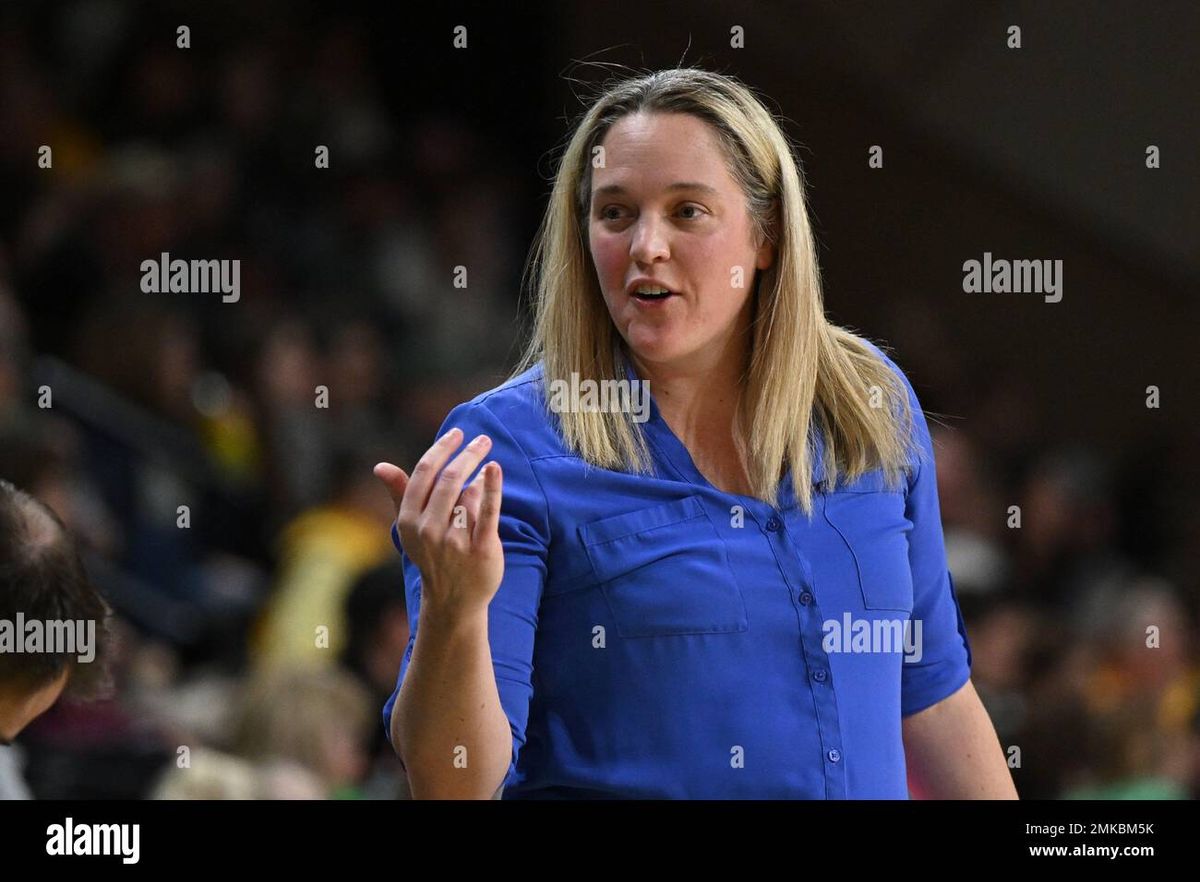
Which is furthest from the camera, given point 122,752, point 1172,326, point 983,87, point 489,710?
point 1172,326

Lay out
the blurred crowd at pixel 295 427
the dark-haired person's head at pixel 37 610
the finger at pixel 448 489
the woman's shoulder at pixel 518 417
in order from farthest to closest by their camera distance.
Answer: the blurred crowd at pixel 295 427
the dark-haired person's head at pixel 37 610
the woman's shoulder at pixel 518 417
the finger at pixel 448 489

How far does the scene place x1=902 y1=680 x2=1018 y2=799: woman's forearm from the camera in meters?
1.41

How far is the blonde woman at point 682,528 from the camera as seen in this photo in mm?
1218

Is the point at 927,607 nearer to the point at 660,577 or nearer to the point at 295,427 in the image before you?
the point at 660,577

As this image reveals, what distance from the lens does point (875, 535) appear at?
1.35m

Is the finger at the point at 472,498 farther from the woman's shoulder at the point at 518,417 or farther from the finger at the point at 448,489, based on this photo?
the woman's shoulder at the point at 518,417

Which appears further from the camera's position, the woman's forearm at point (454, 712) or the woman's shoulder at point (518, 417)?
the woman's shoulder at point (518, 417)

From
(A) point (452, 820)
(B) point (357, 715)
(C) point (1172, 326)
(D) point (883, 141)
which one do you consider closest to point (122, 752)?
(B) point (357, 715)

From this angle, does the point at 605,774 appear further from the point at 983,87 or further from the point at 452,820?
the point at 983,87

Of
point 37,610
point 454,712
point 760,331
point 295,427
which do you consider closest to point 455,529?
point 454,712

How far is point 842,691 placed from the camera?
4.20 ft

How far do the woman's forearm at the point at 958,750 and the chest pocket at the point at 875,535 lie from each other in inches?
5.2

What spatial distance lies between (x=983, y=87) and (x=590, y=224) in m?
2.30

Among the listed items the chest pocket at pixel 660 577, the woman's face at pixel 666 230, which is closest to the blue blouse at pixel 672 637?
the chest pocket at pixel 660 577
